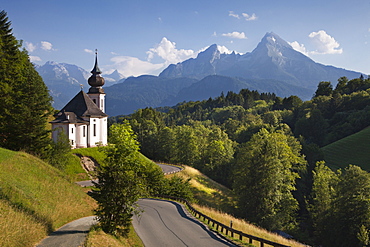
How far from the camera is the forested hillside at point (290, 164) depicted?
33469 millimetres

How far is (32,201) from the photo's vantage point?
666 inches

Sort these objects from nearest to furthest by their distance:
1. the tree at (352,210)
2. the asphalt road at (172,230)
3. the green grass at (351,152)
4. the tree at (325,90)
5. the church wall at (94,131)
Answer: the asphalt road at (172,230), the tree at (352,210), the church wall at (94,131), the green grass at (351,152), the tree at (325,90)

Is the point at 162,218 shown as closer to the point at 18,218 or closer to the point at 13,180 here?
the point at 13,180

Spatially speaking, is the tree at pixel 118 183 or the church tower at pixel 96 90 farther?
the church tower at pixel 96 90

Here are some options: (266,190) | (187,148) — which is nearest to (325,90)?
(187,148)

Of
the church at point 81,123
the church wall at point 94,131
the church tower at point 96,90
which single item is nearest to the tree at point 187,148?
the church tower at point 96,90

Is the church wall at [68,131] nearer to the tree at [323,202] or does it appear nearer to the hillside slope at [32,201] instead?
the hillside slope at [32,201]

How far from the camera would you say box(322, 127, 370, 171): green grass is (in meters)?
63.2

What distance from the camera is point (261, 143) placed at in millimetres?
43000

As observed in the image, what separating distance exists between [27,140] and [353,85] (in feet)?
372

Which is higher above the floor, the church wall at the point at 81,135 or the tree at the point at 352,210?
the church wall at the point at 81,135

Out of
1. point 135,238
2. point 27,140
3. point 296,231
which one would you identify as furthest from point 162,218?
point 296,231

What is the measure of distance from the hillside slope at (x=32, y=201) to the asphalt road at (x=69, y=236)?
1.30 feet

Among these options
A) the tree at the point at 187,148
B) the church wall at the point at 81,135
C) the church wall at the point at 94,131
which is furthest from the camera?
the tree at the point at 187,148
